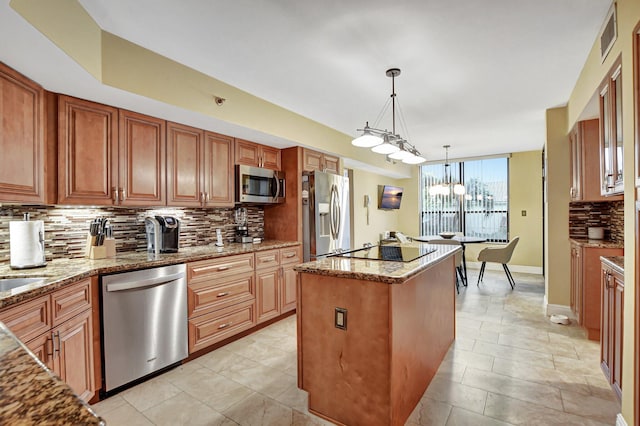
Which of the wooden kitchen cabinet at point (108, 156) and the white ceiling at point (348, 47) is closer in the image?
the white ceiling at point (348, 47)

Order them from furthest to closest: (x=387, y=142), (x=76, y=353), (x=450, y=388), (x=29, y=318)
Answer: (x=387, y=142)
(x=450, y=388)
(x=76, y=353)
(x=29, y=318)

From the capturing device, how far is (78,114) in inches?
94.1

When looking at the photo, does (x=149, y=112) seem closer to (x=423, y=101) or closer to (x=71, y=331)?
(x=71, y=331)

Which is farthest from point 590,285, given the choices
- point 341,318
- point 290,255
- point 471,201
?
point 471,201

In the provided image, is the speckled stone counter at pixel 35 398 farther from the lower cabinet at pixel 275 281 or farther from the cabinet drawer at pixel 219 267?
the lower cabinet at pixel 275 281

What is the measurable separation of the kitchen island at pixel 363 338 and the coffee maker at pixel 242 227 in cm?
186

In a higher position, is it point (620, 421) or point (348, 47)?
point (348, 47)

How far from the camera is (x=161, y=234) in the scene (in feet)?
9.69

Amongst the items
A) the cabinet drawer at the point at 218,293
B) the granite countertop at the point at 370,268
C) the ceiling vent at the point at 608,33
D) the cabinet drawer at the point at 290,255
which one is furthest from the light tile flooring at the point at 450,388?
the ceiling vent at the point at 608,33

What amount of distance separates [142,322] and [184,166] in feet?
4.78

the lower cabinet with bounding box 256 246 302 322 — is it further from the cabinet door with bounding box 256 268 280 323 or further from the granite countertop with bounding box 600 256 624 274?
the granite countertop with bounding box 600 256 624 274

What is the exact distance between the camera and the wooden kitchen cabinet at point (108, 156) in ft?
7.68

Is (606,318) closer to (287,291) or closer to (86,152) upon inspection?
(287,291)

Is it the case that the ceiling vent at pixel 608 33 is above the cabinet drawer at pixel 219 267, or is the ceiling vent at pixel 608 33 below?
above
